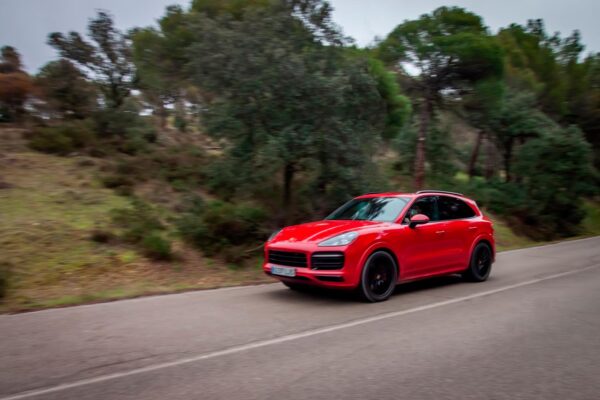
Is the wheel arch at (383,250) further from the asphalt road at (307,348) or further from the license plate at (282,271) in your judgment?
the license plate at (282,271)

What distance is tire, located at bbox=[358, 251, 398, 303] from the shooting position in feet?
25.8

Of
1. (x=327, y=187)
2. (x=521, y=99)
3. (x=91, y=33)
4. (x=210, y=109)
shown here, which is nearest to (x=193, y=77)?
(x=210, y=109)

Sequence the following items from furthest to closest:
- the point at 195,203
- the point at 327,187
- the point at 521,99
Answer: the point at 521,99
the point at 327,187
the point at 195,203

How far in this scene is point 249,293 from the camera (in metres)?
8.88

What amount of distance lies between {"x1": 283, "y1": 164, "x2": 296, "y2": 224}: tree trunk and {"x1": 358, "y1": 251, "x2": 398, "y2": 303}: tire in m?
6.55

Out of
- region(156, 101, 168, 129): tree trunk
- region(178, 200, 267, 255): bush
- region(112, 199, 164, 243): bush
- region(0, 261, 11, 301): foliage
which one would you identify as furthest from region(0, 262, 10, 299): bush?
region(156, 101, 168, 129): tree trunk

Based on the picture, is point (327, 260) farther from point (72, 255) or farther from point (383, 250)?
point (72, 255)

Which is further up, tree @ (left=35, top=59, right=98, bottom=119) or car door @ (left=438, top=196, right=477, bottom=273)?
tree @ (left=35, top=59, right=98, bottom=119)

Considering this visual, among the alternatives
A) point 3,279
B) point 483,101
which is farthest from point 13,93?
point 483,101

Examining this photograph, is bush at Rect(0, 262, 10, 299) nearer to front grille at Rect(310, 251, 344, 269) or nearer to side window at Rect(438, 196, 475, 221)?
front grille at Rect(310, 251, 344, 269)

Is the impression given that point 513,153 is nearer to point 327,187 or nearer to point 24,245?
point 327,187

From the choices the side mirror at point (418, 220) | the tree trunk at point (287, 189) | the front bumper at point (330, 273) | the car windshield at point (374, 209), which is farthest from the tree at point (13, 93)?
the side mirror at point (418, 220)

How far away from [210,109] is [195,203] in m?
2.60

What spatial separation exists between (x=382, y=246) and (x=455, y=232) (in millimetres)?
2269
